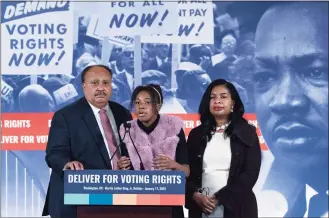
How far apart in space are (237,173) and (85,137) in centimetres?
79

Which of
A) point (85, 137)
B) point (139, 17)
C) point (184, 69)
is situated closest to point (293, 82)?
point (184, 69)

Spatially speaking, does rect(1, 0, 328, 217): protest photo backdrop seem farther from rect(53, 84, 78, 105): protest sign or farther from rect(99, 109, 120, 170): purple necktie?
rect(99, 109, 120, 170): purple necktie

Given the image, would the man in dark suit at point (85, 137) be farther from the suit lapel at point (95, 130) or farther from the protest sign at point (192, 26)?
the protest sign at point (192, 26)

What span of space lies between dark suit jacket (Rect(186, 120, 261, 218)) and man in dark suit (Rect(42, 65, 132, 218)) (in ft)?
1.37

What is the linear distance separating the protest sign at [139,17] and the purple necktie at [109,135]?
1993 mm

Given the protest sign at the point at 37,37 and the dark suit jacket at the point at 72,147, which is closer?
the dark suit jacket at the point at 72,147

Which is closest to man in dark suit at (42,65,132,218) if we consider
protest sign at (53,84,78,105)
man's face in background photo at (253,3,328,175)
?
protest sign at (53,84,78,105)

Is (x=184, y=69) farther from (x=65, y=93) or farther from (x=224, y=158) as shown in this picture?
(x=224, y=158)

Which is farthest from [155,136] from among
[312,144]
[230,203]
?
[312,144]

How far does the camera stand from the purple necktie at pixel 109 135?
10.5ft

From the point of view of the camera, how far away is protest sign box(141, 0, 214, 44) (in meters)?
5.19

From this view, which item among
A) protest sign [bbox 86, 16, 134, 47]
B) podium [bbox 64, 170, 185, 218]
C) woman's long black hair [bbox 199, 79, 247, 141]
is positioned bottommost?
podium [bbox 64, 170, 185, 218]

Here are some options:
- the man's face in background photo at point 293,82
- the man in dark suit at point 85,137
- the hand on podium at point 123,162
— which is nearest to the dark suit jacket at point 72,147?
the man in dark suit at point 85,137

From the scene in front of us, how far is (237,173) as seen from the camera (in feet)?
10.9
